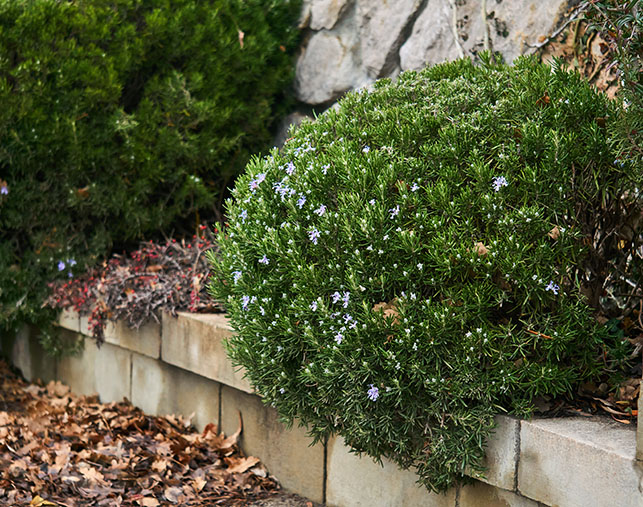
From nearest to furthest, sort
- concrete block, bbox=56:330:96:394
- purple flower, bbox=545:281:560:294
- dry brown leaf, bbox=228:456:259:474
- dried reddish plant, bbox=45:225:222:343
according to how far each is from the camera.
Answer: purple flower, bbox=545:281:560:294 < dry brown leaf, bbox=228:456:259:474 < dried reddish plant, bbox=45:225:222:343 < concrete block, bbox=56:330:96:394

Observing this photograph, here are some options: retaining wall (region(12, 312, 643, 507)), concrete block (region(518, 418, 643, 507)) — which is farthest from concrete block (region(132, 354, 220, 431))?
concrete block (region(518, 418, 643, 507))

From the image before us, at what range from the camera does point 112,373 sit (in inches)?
187

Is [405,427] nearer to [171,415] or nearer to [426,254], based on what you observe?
[426,254]

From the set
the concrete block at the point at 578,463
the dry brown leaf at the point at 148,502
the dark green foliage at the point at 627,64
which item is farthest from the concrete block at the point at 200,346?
the dark green foliage at the point at 627,64

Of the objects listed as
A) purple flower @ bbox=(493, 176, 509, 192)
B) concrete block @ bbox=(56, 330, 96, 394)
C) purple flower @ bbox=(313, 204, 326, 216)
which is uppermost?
purple flower @ bbox=(493, 176, 509, 192)

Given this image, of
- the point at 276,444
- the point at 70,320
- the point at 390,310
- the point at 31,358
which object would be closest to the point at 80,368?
the point at 70,320

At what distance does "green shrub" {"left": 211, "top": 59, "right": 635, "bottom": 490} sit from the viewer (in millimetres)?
2471

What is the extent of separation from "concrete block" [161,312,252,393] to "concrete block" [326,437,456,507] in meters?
0.53

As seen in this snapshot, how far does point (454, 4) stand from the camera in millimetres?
4367

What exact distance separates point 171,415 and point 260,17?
2.57 m

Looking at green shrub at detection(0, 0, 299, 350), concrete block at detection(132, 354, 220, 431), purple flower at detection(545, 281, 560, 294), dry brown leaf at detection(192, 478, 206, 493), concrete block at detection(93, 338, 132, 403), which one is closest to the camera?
purple flower at detection(545, 281, 560, 294)

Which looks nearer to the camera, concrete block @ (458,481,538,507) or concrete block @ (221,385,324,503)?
concrete block @ (458,481,538,507)

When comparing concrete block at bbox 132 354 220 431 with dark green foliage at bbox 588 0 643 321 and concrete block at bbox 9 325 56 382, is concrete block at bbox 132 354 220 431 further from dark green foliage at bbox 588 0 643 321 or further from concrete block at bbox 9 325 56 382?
dark green foliage at bbox 588 0 643 321

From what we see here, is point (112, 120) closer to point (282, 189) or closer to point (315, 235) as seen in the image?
point (282, 189)
